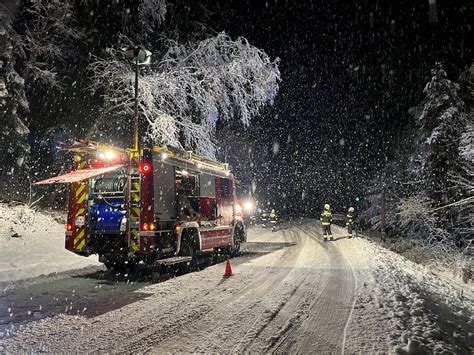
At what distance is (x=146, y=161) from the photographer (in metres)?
8.79

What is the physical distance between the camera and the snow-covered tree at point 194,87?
635 inches

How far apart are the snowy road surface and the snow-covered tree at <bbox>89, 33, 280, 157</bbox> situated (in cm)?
869

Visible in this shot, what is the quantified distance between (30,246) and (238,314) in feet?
26.0

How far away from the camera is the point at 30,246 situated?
11102 mm

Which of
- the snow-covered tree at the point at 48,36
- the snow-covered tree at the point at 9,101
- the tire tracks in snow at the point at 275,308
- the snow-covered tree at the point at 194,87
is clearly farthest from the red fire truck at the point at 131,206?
the snow-covered tree at the point at 48,36

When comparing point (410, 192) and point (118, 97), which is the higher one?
point (118, 97)

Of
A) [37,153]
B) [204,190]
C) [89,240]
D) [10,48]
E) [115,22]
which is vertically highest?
[115,22]

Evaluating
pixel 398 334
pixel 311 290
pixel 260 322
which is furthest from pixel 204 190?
pixel 398 334

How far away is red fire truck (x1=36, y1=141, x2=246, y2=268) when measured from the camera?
8.63 metres

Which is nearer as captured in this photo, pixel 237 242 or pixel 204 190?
pixel 204 190

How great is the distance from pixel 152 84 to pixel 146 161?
26.6ft

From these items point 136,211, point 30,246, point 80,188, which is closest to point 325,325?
point 136,211

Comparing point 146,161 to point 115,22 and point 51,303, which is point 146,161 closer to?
point 51,303

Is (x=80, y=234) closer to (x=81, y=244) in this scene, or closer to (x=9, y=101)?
(x=81, y=244)
